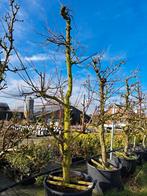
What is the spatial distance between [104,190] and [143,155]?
3392mm

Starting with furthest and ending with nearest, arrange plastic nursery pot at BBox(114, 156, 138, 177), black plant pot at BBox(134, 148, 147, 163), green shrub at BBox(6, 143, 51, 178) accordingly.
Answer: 1. black plant pot at BBox(134, 148, 147, 163)
2. plastic nursery pot at BBox(114, 156, 138, 177)
3. green shrub at BBox(6, 143, 51, 178)

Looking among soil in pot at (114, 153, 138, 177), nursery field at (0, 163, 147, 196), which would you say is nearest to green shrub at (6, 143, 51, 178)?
nursery field at (0, 163, 147, 196)

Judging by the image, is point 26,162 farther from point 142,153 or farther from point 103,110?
point 142,153

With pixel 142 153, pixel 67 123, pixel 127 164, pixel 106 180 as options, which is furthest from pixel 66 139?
pixel 142 153

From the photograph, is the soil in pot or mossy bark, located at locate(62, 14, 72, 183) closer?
mossy bark, located at locate(62, 14, 72, 183)

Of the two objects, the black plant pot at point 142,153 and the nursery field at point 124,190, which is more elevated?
the black plant pot at point 142,153

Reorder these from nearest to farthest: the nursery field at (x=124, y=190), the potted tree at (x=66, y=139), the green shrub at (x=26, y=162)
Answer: the potted tree at (x=66, y=139) < the nursery field at (x=124, y=190) < the green shrub at (x=26, y=162)

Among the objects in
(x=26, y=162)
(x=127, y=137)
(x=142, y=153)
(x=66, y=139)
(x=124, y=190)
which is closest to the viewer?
(x=66, y=139)

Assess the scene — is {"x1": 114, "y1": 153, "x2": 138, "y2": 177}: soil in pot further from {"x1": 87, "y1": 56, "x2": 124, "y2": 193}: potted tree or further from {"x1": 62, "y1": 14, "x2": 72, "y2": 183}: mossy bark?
{"x1": 62, "y1": 14, "x2": 72, "y2": 183}: mossy bark

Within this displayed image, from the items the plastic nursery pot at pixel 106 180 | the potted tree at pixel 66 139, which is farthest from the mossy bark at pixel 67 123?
the plastic nursery pot at pixel 106 180

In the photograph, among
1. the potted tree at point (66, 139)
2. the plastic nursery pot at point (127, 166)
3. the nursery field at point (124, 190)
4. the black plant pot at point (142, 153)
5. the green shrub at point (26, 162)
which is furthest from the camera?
the black plant pot at point (142, 153)

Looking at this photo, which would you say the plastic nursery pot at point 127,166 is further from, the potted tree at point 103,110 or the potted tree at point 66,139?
the potted tree at point 66,139

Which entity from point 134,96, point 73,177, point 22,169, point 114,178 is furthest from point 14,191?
point 134,96

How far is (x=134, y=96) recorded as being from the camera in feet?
20.8
